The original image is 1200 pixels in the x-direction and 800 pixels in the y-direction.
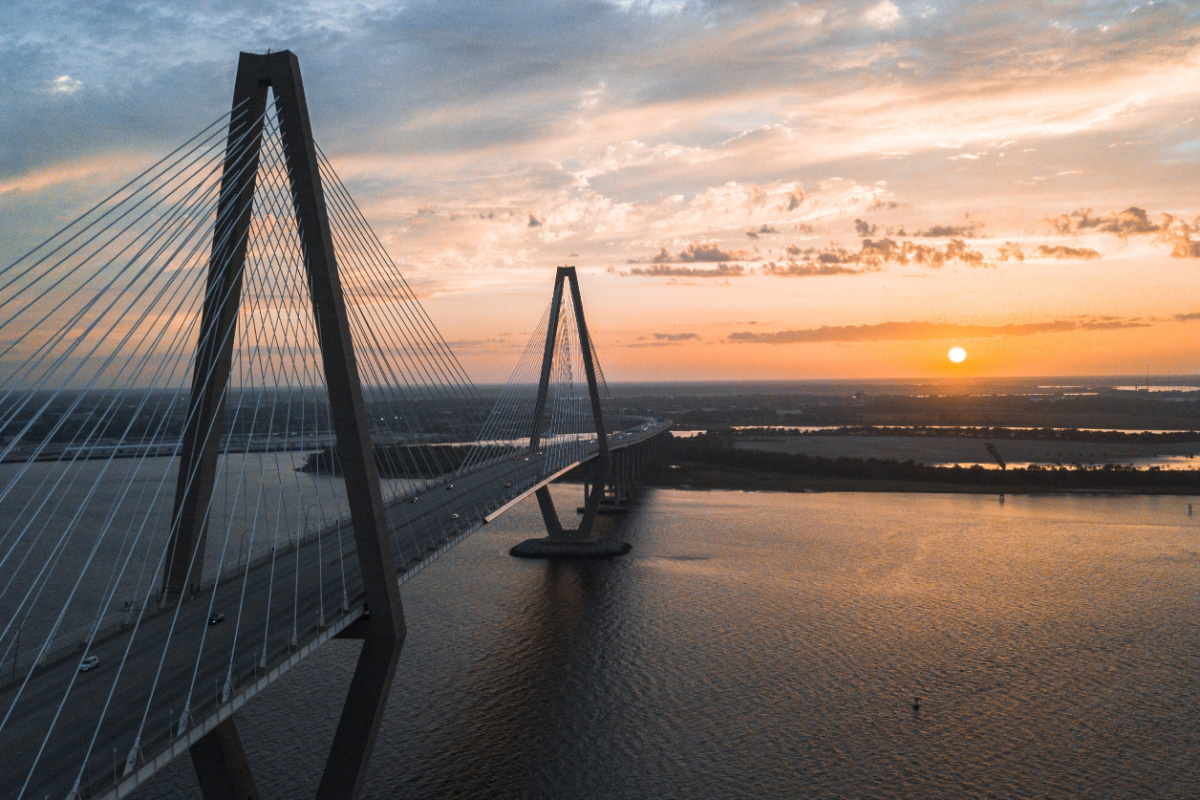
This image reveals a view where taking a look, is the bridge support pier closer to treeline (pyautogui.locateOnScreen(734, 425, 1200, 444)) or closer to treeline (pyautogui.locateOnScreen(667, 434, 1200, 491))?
treeline (pyautogui.locateOnScreen(667, 434, 1200, 491))

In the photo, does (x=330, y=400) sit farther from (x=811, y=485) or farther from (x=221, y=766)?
(x=811, y=485)

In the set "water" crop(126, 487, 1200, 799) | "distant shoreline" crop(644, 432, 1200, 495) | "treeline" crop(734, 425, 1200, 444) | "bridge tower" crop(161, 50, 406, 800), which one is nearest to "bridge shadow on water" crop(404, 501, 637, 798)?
"water" crop(126, 487, 1200, 799)

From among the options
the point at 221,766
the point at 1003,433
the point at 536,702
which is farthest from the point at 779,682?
Answer: the point at 1003,433

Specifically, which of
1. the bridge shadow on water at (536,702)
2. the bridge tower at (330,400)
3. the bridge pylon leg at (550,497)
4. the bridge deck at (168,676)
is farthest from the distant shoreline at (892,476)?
the bridge tower at (330,400)

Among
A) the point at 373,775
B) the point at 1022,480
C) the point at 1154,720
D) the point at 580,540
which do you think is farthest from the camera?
the point at 1022,480

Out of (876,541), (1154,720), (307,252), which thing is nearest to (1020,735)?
(1154,720)

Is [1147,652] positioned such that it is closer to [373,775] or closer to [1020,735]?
[1020,735]

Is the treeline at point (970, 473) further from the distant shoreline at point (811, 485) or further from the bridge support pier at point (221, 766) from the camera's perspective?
the bridge support pier at point (221, 766)
